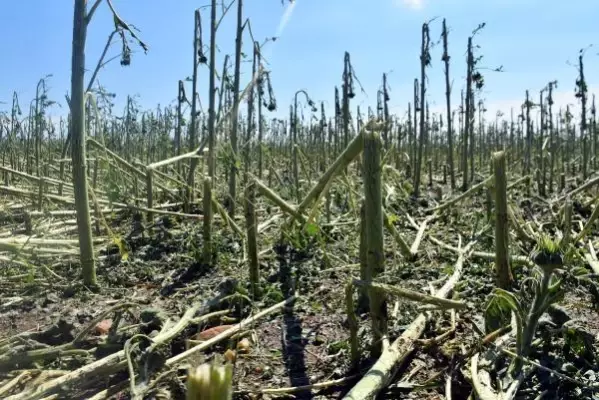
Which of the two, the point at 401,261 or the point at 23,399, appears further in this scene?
the point at 401,261

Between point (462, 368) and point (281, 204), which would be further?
point (281, 204)

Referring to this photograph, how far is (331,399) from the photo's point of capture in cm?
236

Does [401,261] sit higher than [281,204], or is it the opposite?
[281,204]

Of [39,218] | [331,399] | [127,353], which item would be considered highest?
[39,218]

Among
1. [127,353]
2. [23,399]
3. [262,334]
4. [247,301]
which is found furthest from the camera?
[247,301]

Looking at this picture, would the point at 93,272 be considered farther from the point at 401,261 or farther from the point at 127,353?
the point at 401,261

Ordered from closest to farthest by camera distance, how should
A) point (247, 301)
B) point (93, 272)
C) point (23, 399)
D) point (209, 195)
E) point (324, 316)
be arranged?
point (23, 399)
point (324, 316)
point (247, 301)
point (93, 272)
point (209, 195)

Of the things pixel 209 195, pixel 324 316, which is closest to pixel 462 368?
pixel 324 316

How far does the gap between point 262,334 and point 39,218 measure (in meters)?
3.88


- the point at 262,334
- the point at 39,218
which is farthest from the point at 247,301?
the point at 39,218

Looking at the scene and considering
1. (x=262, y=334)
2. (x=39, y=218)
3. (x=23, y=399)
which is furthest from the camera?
(x=39, y=218)

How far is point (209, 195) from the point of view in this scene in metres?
4.75

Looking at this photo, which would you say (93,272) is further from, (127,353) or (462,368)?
(462,368)

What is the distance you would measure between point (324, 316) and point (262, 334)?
43 centimetres
